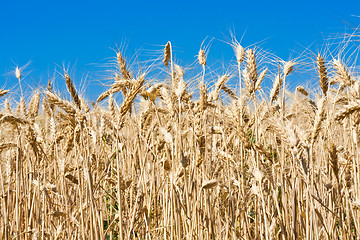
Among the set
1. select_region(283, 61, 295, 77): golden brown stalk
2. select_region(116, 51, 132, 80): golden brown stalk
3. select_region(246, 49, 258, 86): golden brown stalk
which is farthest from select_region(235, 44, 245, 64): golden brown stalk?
select_region(116, 51, 132, 80): golden brown stalk

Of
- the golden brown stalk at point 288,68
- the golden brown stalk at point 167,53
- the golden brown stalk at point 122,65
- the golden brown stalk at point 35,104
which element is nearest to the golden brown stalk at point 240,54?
the golden brown stalk at point 288,68

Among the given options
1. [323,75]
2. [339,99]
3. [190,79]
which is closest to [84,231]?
[190,79]

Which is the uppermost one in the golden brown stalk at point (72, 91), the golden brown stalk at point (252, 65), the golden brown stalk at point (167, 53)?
the golden brown stalk at point (167, 53)

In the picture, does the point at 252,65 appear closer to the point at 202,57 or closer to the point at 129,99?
the point at 202,57

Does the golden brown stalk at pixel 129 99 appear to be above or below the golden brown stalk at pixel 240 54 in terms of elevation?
below

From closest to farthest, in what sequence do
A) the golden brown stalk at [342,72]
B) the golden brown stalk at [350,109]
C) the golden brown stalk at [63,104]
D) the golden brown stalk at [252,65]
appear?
1. the golden brown stalk at [350,109]
2. the golden brown stalk at [63,104]
3. the golden brown stalk at [252,65]
4. the golden brown stalk at [342,72]

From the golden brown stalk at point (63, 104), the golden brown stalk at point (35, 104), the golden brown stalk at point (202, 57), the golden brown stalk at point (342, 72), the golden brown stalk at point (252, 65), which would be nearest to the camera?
the golden brown stalk at point (63, 104)

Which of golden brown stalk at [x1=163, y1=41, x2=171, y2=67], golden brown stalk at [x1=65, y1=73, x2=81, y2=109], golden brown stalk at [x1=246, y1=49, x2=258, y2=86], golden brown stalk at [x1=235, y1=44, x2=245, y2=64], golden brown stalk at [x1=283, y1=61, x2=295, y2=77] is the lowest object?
golden brown stalk at [x1=65, y1=73, x2=81, y2=109]

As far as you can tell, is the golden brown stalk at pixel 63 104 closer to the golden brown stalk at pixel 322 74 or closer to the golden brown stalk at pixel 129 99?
the golden brown stalk at pixel 129 99

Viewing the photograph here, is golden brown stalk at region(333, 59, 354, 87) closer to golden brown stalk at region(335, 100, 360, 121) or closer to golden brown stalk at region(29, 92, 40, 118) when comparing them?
golden brown stalk at region(335, 100, 360, 121)

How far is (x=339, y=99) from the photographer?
2.75 m

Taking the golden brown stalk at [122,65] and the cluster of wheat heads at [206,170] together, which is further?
the golden brown stalk at [122,65]

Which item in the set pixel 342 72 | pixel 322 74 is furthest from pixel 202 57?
pixel 342 72

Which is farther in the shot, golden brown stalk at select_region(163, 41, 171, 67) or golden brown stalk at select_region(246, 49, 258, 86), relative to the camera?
golden brown stalk at select_region(163, 41, 171, 67)
